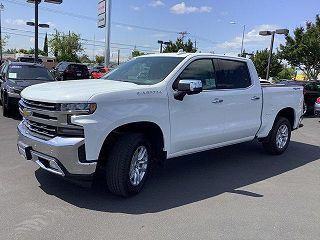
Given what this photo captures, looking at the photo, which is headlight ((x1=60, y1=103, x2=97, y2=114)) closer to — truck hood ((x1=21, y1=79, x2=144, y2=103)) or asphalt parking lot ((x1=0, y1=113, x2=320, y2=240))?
truck hood ((x1=21, y1=79, x2=144, y2=103))

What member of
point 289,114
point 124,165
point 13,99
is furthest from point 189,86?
point 13,99

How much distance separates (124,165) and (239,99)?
2.68 metres

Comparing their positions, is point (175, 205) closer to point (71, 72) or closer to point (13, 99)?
point (13, 99)

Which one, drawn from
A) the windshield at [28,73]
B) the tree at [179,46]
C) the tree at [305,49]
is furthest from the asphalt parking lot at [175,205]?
the tree at [179,46]

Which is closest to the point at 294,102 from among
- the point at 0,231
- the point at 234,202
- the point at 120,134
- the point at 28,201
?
the point at 234,202

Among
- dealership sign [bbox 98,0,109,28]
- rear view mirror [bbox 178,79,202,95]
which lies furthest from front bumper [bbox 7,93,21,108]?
dealership sign [bbox 98,0,109,28]

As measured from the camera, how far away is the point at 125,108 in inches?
186

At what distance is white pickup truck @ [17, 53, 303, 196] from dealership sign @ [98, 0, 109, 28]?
11196 millimetres

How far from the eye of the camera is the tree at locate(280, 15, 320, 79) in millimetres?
32969

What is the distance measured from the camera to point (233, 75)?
6.69 m

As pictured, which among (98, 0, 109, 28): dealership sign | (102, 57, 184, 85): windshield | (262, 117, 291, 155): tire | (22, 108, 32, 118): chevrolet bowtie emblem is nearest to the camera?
(22, 108, 32, 118): chevrolet bowtie emblem

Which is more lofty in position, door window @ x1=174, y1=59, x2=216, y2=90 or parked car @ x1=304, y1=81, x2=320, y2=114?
door window @ x1=174, y1=59, x2=216, y2=90

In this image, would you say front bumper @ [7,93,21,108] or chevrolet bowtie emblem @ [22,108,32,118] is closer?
chevrolet bowtie emblem @ [22,108,32,118]

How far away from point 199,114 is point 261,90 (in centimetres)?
198
